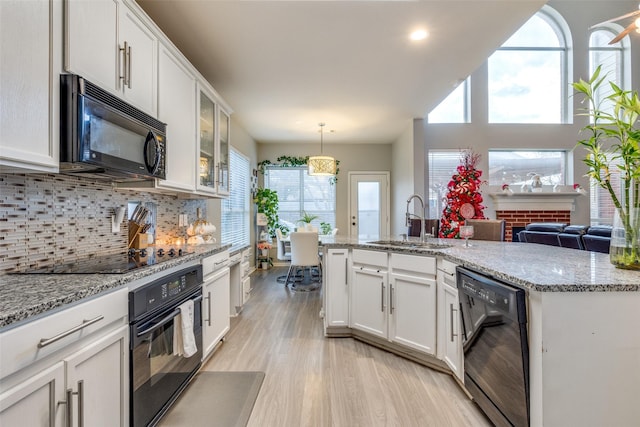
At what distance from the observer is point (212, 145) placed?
2898mm

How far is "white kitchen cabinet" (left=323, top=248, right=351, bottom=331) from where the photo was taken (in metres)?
2.76

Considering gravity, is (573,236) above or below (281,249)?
above

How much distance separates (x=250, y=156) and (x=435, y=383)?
4.87m

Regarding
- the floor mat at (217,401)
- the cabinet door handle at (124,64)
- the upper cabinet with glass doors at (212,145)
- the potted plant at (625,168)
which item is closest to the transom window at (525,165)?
the potted plant at (625,168)

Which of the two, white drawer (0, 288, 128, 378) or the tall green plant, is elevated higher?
the tall green plant

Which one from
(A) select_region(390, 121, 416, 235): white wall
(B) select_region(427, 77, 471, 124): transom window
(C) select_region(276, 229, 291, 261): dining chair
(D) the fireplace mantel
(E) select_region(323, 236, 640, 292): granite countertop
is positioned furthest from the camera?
(B) select_region(427, 77, 471, 124): transom window

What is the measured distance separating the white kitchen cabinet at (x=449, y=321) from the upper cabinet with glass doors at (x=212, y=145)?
6.79ft

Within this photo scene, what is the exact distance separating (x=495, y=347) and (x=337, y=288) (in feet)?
4.91

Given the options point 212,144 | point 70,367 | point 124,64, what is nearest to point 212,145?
point 212,144

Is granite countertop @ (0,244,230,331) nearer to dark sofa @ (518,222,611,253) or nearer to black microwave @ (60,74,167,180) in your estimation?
black microwave @ (60,74,167,180)

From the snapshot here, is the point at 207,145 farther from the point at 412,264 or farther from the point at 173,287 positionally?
the point at 412,264

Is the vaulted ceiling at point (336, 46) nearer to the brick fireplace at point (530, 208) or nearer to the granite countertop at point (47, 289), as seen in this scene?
the granite countertop at point (47, 289)

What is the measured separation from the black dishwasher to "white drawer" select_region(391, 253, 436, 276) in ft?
1.21

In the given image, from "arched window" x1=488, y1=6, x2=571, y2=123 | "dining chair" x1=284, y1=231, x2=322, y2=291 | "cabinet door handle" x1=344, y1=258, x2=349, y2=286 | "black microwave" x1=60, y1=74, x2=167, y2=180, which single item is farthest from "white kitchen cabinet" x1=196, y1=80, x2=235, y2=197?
"arched window" x1=488, y1=6, x2=571, y2=123
